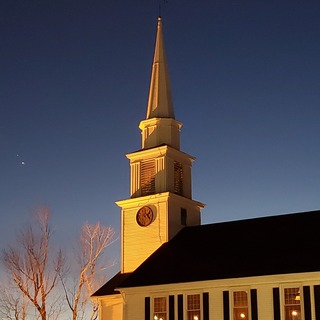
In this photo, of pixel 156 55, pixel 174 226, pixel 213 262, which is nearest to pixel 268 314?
pixel 213 262

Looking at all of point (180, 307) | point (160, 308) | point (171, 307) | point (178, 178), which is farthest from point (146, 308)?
point (178, 178)

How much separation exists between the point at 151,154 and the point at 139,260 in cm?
799

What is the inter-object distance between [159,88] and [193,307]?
19.7 m

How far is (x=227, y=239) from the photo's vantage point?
1865 inches

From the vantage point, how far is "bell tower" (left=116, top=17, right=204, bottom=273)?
51594 mm

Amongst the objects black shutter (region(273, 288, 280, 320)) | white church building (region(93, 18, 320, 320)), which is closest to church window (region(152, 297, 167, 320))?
white church building (region(93, 18, 320, 320))

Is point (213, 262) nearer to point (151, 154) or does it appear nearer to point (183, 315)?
point (183, 315)

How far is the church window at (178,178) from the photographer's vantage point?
53.7 metres

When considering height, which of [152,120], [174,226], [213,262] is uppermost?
[152,120]

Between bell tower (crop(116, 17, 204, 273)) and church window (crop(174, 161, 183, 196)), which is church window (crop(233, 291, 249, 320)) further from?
church window (crop(174, 161, 183, 196))

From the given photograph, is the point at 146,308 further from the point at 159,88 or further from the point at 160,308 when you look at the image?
the point at 159,88

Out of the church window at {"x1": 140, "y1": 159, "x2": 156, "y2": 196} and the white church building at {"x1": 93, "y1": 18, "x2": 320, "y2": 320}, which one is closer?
the white church building at {"x1": 93, "y1": 18, "x2": 320, "y2": 320}

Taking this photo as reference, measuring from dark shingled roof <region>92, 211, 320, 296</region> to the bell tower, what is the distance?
→ 5.73 ft

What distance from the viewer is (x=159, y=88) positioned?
56.4 m
